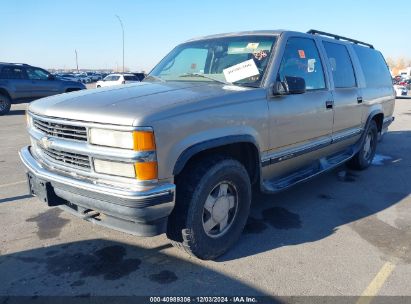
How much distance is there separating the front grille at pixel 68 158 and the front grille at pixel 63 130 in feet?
0.44

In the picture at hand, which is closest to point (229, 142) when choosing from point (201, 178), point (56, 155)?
point (201, 178)

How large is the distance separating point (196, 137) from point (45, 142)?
129cm

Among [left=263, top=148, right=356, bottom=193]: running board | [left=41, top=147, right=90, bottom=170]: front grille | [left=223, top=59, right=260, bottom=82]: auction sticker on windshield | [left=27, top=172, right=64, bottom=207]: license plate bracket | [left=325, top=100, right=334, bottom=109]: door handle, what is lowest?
[left=263, top=148, right=356, bottom=193]: running board

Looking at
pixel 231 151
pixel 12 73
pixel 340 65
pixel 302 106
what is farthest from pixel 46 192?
pixel 12 73

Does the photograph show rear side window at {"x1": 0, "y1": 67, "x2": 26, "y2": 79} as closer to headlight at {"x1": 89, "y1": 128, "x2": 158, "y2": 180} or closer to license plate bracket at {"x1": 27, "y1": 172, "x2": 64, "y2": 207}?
license plate bracket at {"x1": 27, "y1": 172, "x2": 64, "y2": 207}

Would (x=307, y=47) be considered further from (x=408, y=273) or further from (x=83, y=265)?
(x=83, y=265)

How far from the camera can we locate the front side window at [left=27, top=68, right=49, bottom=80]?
1477 centimetres

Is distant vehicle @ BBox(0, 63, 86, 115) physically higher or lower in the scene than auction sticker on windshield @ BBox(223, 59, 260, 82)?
lower

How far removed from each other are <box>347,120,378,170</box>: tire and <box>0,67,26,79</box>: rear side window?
42.8 ft

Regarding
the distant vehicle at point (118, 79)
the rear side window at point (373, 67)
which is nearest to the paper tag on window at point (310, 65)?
the rear side window at point (373, 67)

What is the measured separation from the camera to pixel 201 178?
2963 millimetres

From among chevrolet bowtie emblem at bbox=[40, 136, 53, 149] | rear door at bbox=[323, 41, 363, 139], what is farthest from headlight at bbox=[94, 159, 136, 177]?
rear door at bbox=[323, 41, 363, 139]

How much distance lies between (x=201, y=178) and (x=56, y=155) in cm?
122

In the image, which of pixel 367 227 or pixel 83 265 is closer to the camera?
pixel 83 265
